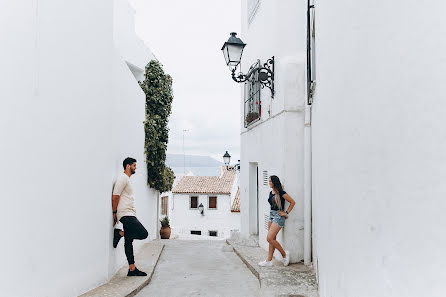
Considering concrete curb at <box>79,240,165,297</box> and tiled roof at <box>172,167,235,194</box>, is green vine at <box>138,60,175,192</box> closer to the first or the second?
concrete curb at <box>79,240,165,297</box>

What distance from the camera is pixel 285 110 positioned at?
25.9ft

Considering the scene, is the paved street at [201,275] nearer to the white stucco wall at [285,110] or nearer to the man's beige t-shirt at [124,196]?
the white stucco wall at [285,110]

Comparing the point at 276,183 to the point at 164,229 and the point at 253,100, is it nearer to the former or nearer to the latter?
the point at 253,100

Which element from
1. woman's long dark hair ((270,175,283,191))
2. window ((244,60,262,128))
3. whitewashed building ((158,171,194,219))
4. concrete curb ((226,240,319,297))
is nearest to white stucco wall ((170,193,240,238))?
whitewashed building ((158,171,194,219))

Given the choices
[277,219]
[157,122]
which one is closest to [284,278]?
[277,219]

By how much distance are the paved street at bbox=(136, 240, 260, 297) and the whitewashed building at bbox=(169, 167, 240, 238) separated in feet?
83.1

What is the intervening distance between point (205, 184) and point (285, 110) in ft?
97.5

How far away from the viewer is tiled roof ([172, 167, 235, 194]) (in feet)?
118

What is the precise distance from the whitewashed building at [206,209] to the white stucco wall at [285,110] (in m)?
25.8
